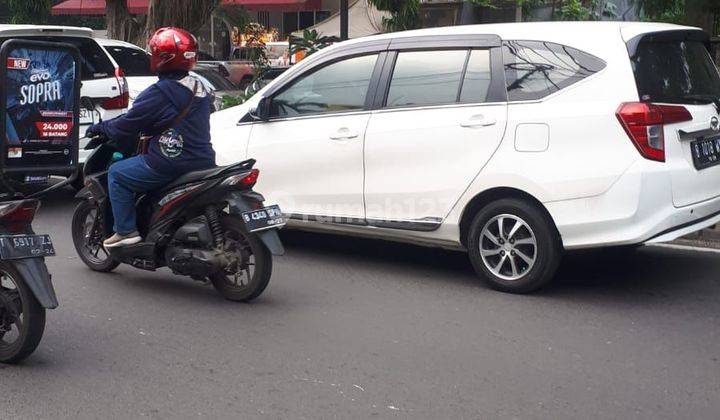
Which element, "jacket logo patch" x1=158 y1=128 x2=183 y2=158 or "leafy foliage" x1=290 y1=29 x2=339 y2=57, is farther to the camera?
"leafy foliage" x1=290 y1=29 x2=339 y2=57

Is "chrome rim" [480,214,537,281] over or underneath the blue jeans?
underneath

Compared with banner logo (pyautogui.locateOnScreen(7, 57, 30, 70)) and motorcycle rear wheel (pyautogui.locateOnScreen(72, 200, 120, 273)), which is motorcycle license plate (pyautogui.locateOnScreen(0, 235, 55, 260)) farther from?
motorcycle rear wheel (pyautogui.locateOnScreen(72, 200, 120, 273))

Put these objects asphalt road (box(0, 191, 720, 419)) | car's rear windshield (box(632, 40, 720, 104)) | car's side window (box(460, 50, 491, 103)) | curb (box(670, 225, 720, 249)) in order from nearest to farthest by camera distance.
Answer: asphalt road (box(0, 191, 720, 419)), car's rear windshield (box(632, 40, 720, 104)), car's side window (box(460, 50, 491, 103)), curb (box(670, 225, 720, 249))

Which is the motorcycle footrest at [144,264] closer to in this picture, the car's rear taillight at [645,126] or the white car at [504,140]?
the white car at [504,140]

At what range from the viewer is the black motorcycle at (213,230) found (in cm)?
593

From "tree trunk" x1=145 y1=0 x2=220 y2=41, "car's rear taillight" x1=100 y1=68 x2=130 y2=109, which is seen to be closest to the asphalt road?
"car's rear taillight" x1=100 y1=68 x2=130 y2=109

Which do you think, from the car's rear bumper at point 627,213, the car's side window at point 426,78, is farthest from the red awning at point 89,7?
the car's rear bumper at point 627,213

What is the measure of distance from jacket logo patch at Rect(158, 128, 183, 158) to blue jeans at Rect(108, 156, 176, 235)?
16 centimetres

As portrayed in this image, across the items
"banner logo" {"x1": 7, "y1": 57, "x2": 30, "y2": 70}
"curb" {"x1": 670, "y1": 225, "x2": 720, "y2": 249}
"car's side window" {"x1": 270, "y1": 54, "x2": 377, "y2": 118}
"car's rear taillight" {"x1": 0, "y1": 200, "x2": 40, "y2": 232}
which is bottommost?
"curb" {"x1": 670, "y1": 225, "x2": 720, "y2": 249}

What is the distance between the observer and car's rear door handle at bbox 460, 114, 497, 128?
6.34 meters

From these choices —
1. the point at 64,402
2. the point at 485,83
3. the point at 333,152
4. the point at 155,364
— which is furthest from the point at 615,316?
the point at 64,402

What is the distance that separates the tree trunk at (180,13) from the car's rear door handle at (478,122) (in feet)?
29.6

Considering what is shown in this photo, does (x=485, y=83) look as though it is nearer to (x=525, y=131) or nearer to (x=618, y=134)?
(x=525, y=131)

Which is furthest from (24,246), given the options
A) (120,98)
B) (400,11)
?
(400,11)
